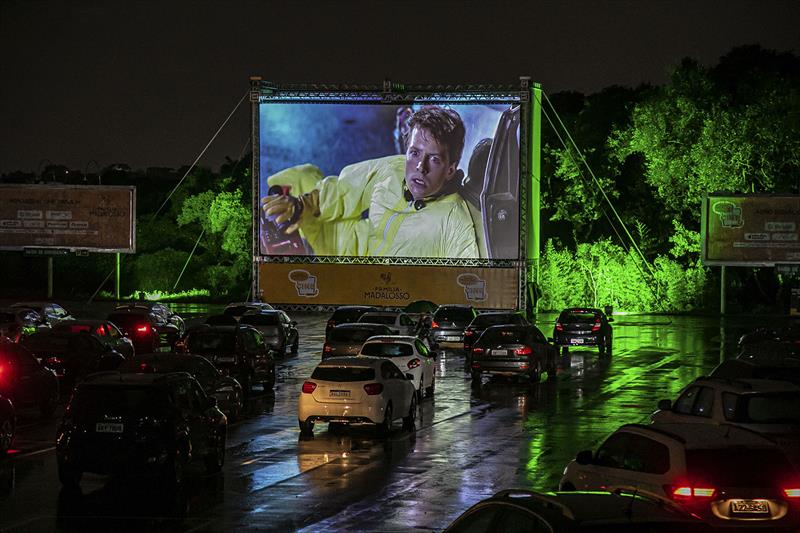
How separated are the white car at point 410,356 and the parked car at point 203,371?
15.8ft

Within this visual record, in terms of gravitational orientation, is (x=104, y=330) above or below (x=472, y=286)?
below

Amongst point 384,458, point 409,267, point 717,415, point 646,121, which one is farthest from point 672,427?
point 646,121

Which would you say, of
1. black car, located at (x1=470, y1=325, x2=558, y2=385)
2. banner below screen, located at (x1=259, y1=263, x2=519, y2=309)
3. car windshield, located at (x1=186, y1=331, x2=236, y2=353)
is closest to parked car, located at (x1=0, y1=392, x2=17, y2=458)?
car windshield, located at (x1=186, y1=331, x2=236, y2=353)

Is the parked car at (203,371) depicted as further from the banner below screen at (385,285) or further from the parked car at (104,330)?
the banner below screen at (385,285)

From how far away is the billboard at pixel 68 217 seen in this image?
59000 mm

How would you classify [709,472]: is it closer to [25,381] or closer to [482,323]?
[25,381]

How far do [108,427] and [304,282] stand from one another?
142ft

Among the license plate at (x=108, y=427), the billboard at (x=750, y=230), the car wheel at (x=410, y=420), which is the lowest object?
the car wheel at (x=410, y=420)

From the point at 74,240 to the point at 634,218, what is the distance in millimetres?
32484

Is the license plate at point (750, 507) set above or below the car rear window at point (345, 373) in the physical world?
below

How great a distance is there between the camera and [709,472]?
1052 centimetres

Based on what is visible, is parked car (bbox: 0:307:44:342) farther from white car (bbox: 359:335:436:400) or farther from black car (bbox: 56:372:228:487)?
black car (bbox: 56:372:228:487)

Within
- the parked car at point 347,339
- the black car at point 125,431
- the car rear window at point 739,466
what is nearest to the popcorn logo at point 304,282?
the parked car at point 347,339

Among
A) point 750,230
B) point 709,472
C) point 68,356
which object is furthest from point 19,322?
point 750,230
